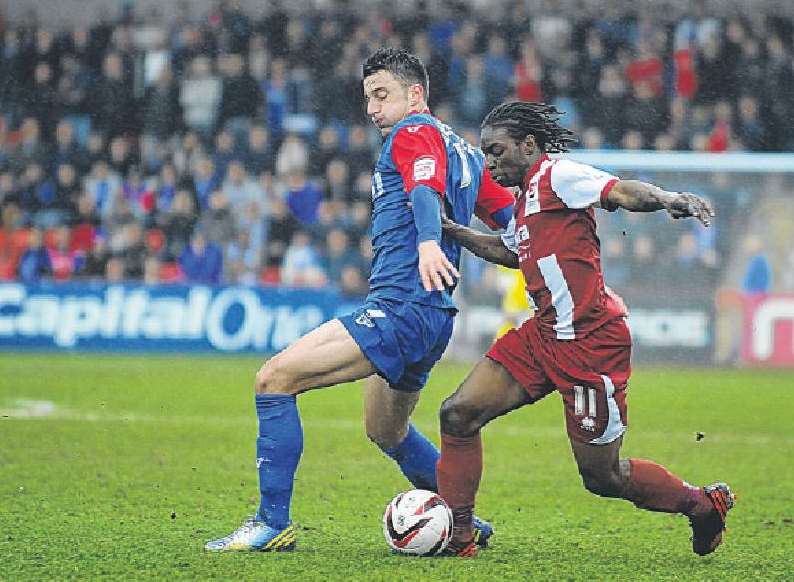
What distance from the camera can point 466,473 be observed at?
5.53 m

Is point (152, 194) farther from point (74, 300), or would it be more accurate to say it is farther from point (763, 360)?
point (763, 360)

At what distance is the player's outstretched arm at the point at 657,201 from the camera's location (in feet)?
15.9

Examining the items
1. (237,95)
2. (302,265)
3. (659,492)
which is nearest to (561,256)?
(659,492)

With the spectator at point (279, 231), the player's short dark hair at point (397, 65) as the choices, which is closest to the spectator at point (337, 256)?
the spectator at point (279, 231)

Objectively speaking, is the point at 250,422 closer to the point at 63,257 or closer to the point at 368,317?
the point at 368,317

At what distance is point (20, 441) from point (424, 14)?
11.8 metres

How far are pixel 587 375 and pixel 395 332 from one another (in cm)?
77

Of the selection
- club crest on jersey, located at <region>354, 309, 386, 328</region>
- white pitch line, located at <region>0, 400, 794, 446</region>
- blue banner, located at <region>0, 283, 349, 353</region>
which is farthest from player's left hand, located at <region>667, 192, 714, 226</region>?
blue banner, located at <region>0, 283, 349, 353</region>

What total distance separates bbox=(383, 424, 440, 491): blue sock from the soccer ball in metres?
0.43

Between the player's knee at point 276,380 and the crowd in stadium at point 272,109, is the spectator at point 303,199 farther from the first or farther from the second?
the player's knee at point 276,380

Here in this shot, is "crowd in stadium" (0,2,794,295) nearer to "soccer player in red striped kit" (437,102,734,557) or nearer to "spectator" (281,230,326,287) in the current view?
"spectator" (281,230,326,287)

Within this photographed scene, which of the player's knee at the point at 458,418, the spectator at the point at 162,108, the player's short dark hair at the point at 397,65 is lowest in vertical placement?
the player's knee at the point at 458,418

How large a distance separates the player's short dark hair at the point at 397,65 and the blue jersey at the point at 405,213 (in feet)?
0.55

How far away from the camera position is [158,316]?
1622 centimetres
